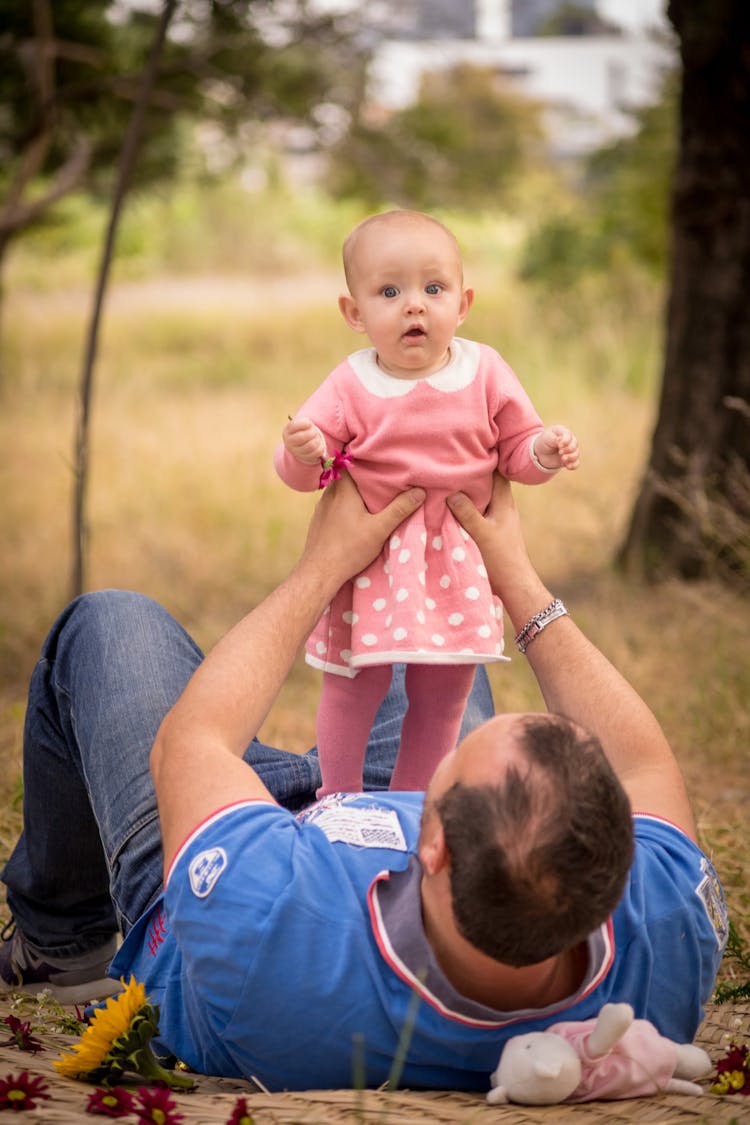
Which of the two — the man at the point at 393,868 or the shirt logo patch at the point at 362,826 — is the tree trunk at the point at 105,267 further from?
the shirt logo patch at the point at 362,826

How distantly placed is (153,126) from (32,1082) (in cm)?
776

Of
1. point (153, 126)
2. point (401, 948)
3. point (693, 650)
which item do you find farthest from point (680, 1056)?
point (153, 126)

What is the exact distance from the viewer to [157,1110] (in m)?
1.49

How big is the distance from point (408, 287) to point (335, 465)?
11.7 inches

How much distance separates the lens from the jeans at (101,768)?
203 centimetres

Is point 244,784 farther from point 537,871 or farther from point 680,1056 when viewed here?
point 680,1056

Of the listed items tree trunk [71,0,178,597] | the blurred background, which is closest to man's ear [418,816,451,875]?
the blurred background

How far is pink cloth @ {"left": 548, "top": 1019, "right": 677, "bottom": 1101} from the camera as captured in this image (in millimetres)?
1605

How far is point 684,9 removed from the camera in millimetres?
4891

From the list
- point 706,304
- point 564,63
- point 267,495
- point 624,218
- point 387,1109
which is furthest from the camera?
point 564,63

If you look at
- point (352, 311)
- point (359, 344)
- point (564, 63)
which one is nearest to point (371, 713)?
point (352, 311)

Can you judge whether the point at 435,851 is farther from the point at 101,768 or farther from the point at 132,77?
the point at 132,77

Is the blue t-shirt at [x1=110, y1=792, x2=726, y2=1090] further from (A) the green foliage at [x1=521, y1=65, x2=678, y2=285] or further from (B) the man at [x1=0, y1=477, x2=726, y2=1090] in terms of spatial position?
(A) the green foliage at [x1=521, y1=65, x2=678, y2=285]

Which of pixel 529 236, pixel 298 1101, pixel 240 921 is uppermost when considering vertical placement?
pixel 529 236
